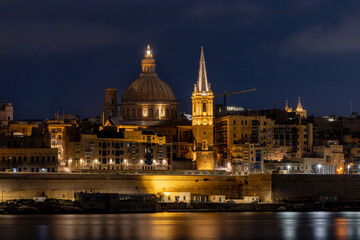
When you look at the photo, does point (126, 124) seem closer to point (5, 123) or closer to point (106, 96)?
point (106, 96)

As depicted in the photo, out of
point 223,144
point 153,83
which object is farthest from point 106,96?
point 223,144

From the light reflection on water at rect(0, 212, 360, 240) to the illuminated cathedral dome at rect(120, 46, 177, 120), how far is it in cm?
3586

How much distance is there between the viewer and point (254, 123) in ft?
393

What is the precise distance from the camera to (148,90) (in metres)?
129

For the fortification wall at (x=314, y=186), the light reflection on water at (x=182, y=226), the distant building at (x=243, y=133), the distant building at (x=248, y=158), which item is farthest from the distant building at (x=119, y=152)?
the light reflection on water at (x=182, y=226)

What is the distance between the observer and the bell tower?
116812mm

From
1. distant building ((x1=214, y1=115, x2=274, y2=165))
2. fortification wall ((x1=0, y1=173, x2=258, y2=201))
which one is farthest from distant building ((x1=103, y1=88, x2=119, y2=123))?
fortification wall ((x1=0, y1=173, x2=258, y2=201))

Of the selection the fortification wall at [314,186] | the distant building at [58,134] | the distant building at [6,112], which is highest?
the distant building at [6,112]

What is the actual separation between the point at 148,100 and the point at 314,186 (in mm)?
32080

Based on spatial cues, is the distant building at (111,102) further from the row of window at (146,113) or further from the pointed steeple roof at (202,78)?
the pointed steeple roof at (202,78)

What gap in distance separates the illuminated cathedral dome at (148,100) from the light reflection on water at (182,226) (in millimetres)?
35863

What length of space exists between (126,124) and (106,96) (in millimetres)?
9831

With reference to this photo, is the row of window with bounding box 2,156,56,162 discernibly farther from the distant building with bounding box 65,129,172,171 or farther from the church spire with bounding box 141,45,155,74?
the church spire with bounding box 141,45,155,74

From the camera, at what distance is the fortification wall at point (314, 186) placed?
101 meters
